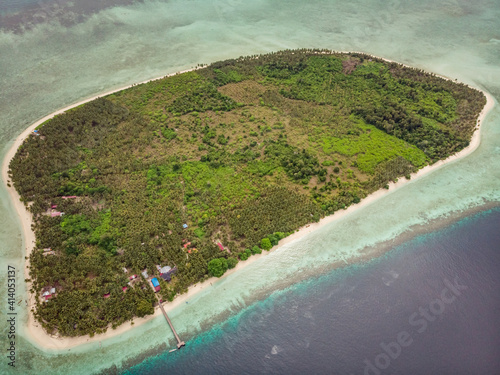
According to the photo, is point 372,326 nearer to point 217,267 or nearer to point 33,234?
point 217,267

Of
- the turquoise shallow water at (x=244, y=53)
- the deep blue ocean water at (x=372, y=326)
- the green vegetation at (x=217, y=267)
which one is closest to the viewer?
the deep blue ocean water at (x=372, y=326)

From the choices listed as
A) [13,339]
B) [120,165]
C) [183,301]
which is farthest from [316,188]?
[13,339]

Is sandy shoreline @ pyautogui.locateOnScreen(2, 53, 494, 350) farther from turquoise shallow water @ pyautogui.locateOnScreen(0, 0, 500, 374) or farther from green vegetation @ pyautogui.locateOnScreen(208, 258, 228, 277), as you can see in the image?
green vegetation @ pyautogui.locateOnScreen(208, 258, 228, 277)

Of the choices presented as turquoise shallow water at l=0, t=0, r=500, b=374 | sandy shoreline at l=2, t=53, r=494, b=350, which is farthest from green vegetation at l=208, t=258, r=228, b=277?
turquoise shallow water at l=0, t=0, r=500, b=374

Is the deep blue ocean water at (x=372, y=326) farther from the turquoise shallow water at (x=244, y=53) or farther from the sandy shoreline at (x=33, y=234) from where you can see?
the sandy shoreline at (x=33, y=234)

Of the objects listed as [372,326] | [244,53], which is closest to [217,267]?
[372,326]

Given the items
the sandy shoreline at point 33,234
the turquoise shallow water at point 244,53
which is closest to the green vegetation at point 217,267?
the sandy shoreline at point 33,234
